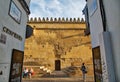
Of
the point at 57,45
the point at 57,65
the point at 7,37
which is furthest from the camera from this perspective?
the point at 57,45

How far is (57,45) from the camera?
18.9 m

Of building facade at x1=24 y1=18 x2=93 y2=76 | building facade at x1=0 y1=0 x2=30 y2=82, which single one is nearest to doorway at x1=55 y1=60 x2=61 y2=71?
building facade at x1=24 y1=18 x2=93 y2=76

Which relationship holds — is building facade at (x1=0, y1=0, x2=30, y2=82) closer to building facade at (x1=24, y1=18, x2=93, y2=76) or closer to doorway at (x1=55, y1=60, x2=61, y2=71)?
building facade at (x1=24, y1=18, x2=93, y2=76)

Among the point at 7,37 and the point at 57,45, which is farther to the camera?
the point at 57,45

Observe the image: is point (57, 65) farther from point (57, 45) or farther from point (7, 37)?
point (7, 37)

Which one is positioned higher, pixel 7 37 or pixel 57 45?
pixel 57 45

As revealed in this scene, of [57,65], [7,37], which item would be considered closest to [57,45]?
[57,65]

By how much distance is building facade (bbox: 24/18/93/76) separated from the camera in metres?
18.1

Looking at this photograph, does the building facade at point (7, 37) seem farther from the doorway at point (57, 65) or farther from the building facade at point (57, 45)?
the doorway at point (57, 65)

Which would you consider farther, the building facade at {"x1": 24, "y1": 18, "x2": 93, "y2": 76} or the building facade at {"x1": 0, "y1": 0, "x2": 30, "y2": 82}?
the building facade at {"x1": 24, "y1": 18, "x2": 93, "y2": 76}

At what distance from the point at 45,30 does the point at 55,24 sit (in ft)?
5.90

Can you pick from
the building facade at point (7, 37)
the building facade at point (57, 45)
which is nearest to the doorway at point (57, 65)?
the building facade at point (57, 45)

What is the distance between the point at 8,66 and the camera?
3.85m

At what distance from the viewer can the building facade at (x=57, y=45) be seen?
18.1 meters
